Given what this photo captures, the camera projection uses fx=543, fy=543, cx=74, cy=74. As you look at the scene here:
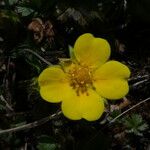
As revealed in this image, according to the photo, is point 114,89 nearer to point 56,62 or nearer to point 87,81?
point 87,81

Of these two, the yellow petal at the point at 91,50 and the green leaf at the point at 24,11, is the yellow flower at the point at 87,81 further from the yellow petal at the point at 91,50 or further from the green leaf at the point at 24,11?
the green leaf at the point at 24,11

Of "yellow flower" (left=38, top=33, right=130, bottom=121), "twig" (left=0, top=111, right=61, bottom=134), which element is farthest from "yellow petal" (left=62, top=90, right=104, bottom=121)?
"twig" (left=0, top=111, right=61, bottom=134)

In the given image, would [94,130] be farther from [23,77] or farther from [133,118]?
[23,77]

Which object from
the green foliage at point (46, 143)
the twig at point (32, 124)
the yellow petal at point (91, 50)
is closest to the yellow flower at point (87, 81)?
the yellow petal at point (91, 50)

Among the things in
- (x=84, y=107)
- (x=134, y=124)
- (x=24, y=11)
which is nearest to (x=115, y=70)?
(x=84, y=107)

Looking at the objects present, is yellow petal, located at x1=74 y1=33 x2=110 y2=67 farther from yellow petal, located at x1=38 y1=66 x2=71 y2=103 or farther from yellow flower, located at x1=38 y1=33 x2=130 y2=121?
yellow petal, located at x1=38 y1=66 x2=71 y2=103
